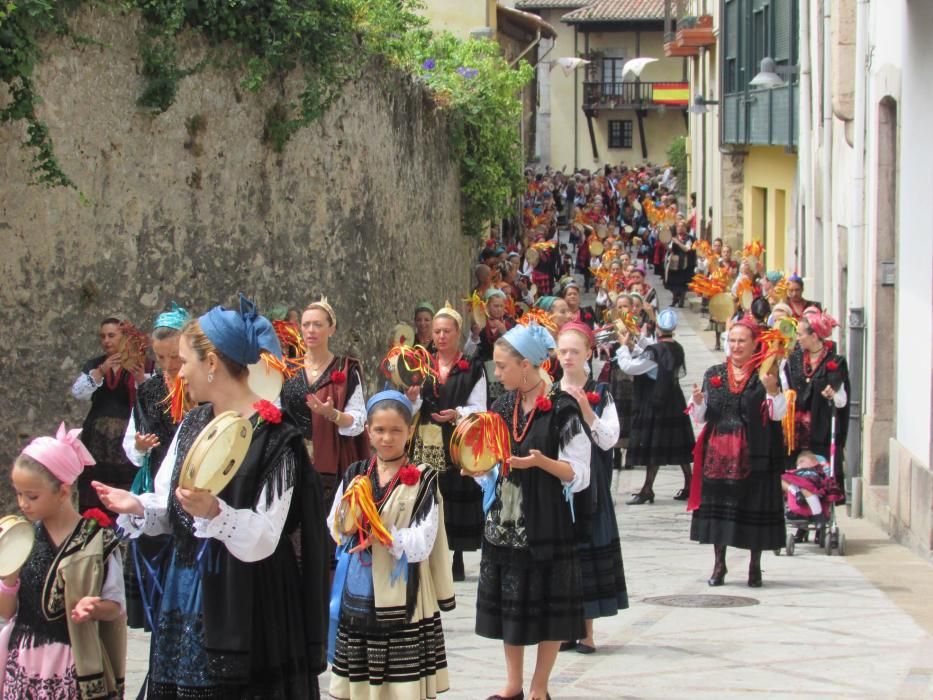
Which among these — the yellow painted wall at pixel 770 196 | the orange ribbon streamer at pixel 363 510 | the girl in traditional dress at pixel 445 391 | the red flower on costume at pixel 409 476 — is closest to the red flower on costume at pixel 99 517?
the orange ribbon streamer at pixel 363 510

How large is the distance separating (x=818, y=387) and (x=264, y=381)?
787cm

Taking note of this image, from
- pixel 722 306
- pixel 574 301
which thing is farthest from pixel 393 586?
pixel 722 306

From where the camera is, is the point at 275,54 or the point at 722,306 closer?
the point at 275,54

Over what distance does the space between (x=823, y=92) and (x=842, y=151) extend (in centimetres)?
146

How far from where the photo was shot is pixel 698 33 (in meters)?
35.5

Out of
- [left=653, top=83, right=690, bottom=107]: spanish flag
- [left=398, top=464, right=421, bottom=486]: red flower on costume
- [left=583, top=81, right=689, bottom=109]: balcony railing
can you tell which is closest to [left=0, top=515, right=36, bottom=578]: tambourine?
[left=398, top=464, right=421, bottom=486]: red flower on costume

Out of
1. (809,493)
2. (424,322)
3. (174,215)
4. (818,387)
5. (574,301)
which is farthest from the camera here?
(574,301)

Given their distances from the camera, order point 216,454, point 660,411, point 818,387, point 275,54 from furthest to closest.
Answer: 1. point 660,411
2. point 275,54
3. point 818,387
4. point 216,454

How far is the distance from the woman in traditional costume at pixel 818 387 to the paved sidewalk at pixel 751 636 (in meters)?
0.89

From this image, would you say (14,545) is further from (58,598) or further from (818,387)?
(818,387)

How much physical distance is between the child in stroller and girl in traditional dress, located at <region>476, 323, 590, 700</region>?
4.38 metres

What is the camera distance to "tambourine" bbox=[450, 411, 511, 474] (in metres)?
7.00

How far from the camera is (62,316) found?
10.6m

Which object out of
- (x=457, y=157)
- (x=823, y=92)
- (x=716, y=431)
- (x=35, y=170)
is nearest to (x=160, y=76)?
(x=35, y=170)
